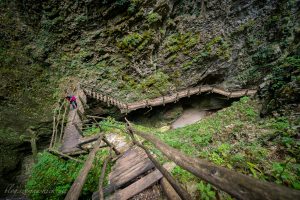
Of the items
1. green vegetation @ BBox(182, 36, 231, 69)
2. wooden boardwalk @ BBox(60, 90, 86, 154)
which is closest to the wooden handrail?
wooden boardwalk @ BBox(60, 90, 86, 154)

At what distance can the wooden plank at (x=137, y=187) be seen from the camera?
3.04 m

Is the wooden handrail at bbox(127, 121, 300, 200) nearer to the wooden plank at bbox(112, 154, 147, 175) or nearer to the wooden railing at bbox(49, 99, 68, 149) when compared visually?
the wooden plank at bbox(112, 154, 147, 175)

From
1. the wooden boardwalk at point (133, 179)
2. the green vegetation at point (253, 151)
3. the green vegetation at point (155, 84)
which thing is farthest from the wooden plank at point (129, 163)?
the green vegetation at point (155, 84)

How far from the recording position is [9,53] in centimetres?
886

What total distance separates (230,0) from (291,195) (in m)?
13.8

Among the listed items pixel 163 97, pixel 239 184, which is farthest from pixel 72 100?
pixel 239 184

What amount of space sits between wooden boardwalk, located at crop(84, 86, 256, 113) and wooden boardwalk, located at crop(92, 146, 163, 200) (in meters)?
6.87

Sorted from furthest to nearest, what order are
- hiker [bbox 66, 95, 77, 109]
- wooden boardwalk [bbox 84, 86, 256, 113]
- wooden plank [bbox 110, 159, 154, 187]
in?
1. wooden boardwalk [bbox 84, 86, 256, 113]
2. hiker [bbox 66, 95, 77, 109]
3. wooden plank [bbox 110, 159, 154, 187]

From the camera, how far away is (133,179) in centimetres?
344

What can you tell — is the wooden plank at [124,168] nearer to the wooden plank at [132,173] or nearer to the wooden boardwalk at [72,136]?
the wooden plank at [132,173]

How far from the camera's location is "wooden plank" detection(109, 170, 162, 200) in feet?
9.98

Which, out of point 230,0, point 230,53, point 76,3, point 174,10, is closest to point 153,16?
point 174,10

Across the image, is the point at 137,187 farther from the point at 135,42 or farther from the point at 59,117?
the point at 135,42

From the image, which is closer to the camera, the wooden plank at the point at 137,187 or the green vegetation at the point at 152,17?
the wooden plank at the point at 137,187
